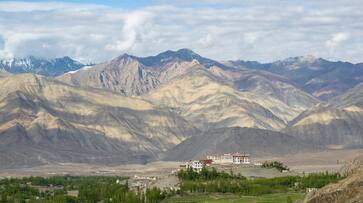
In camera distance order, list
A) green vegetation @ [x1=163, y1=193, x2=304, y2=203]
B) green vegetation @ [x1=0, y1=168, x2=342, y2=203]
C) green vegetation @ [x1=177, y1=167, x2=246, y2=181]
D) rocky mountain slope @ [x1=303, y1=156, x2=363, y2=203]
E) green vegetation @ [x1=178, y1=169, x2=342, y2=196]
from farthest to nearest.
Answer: green vegetation @ [x1=177, y1=167, x2=246, y2=181] → green vegetation @ [x1=178, y1=169, x2=342, y2=196] → green vegetation @ [x1=0, y1=168, x2=342, y2=203] → green vegetation @ [x1=163, y1=193, x2=304, y2=203] → rocky mountain slope @ [x1=303, y1=156, x2=363, y2=203]

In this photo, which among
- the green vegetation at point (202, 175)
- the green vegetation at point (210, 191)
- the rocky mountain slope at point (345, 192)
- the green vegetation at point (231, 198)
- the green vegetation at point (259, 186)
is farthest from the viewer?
the green vegetation at point (202, 175)

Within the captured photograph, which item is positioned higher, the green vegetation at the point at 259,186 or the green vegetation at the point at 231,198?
the green vegetation at the point at 259,186

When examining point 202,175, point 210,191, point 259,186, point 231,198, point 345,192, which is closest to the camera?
point 345,192

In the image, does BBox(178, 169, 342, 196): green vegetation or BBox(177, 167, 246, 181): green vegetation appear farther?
BBox(177, 167, 246, 181): green vegetation

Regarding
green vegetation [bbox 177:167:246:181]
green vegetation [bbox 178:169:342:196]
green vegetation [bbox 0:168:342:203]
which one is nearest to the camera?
green vegetation [bbox 0:168:342:203]

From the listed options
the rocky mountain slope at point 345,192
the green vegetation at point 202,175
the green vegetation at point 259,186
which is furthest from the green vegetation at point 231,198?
the rocky mountain slope at point 345,192

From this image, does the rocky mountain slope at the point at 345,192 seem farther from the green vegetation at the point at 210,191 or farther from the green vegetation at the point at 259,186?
the green vegetation at the point at 259,186

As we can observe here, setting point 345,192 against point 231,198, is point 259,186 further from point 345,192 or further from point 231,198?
point 345,192

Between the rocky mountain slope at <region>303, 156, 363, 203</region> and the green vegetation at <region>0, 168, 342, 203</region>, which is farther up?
the green vegetation at <region>0, 168, 342, 203</region>

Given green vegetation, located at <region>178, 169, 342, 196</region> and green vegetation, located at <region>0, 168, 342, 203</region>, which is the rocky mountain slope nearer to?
green vegetation, located at <region>0, 168, 342, 203</region>

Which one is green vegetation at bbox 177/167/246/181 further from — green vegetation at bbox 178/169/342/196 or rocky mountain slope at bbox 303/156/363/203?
rocky mountain slope at bbox 303/156/363/203

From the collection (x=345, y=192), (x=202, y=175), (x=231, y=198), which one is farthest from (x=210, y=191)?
(x=345, y=192)

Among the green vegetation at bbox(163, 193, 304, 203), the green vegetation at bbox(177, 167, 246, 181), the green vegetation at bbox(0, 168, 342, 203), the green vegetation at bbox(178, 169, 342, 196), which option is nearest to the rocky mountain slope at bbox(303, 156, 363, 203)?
the green vegetation at bbox(163, 193, 304, 203)

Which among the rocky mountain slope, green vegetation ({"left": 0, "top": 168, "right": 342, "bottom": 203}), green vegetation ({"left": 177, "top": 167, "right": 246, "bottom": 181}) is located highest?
green vegetation ({"left": 177, "top": 167, "right": 246, "bottom": 181})
